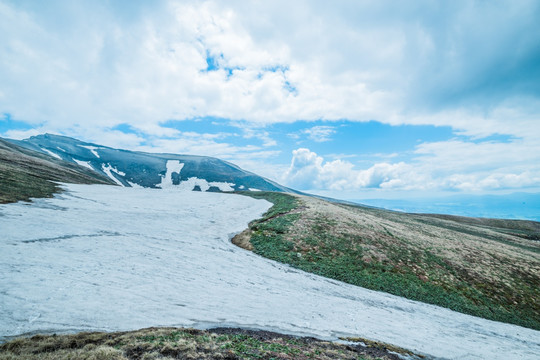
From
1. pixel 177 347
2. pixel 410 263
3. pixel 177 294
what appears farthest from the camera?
pixel 410 263

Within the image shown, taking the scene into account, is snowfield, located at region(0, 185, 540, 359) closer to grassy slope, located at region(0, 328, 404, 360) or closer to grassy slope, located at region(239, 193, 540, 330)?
grassy slope, located at region(0, 328, 404, 360)

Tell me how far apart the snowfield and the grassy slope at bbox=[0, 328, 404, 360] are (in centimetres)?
138

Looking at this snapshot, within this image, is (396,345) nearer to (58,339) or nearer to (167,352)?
(167,352)

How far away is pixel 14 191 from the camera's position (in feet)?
100

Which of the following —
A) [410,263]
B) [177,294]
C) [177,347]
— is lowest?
[177,294]

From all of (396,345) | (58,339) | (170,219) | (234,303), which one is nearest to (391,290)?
(396,345)

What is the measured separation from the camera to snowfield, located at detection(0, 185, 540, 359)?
1299cm

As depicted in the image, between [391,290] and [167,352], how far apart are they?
985 inches

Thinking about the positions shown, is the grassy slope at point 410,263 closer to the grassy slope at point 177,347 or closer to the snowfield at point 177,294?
the snowfield at point 177,294

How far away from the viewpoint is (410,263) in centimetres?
3250

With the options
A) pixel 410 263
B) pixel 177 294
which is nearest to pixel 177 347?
pixel 177 294

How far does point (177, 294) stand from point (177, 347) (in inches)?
288

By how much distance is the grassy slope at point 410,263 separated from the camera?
26734 millimetres

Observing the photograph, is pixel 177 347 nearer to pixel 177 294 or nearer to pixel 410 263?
pixel 177 294
